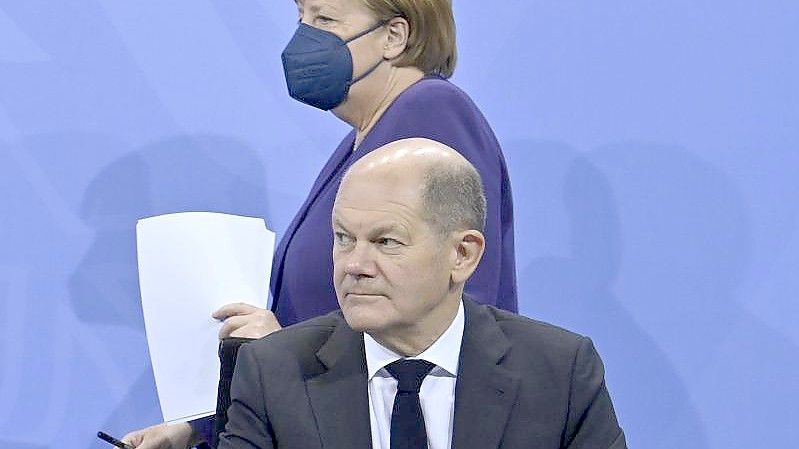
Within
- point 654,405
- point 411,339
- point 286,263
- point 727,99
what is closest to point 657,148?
point 727,99

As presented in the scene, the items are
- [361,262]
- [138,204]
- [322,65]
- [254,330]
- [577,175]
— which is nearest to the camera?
[361,262]

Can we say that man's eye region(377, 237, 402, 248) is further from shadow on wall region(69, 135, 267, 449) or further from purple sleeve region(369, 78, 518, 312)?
shadow on wall region(69, 135, 267, 449)

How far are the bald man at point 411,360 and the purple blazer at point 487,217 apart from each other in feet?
0.87

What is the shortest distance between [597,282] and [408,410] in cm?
116

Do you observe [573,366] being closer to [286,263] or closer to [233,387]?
[233,387]

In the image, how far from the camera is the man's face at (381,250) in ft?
5.08

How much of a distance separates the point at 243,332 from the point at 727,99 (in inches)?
48.0

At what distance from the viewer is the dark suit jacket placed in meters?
1.56

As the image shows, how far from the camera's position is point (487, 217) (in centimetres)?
191

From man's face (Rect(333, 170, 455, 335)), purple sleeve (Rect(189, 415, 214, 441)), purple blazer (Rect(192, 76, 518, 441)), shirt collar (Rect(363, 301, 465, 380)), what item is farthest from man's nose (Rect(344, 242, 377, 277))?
purple sleeve (Rect(189, 415, 214, 441))

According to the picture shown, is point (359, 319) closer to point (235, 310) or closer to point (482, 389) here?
point (482, 389)

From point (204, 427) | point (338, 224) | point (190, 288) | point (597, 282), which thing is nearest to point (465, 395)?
point (338, 224)

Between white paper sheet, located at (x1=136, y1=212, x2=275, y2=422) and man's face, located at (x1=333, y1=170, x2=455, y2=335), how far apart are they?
408 mm

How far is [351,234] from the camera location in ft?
5.12
